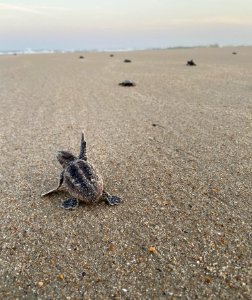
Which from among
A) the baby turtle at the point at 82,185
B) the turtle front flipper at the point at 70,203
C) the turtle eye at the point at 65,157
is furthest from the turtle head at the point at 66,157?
the turtle front flipper at the point at 70,203

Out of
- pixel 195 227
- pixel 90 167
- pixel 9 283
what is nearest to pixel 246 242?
pixel 195 227

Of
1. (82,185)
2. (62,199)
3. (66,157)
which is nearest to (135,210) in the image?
(82,185)

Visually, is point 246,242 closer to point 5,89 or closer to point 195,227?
point 195,227

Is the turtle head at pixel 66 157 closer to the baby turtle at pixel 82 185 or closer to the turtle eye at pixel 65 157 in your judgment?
the turtle eye at pixel 65 157

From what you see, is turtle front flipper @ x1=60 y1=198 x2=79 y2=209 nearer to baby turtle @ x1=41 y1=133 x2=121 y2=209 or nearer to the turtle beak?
baby turtle @ x1=41 y1=133 x2=121 y2=209

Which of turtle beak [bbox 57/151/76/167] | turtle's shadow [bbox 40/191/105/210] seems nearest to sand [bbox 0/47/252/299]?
turtle's shadow [bbox 40/191/105/210]

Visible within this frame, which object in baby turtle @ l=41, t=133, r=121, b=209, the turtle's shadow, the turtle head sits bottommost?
the turtle's shadow
